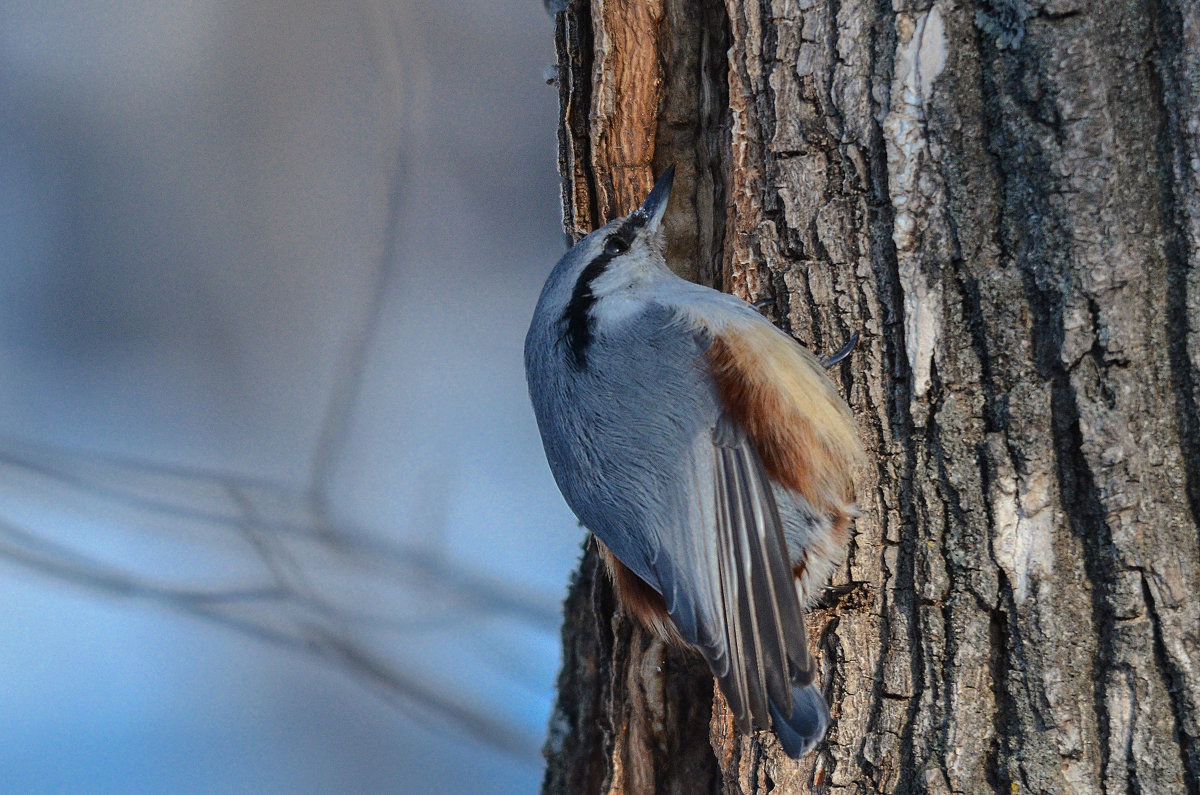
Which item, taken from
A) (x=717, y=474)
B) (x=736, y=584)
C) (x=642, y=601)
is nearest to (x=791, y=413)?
(x=717, y=474)

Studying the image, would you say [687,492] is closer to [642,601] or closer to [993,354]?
[642,601]

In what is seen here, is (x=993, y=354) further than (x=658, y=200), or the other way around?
(x=658, y=200)

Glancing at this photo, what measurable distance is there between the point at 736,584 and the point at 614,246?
1.80 feet

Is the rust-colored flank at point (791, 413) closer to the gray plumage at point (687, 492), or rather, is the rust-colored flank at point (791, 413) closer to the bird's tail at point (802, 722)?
the gray plumage at point (687, 492)

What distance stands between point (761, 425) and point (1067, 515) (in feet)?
1.24

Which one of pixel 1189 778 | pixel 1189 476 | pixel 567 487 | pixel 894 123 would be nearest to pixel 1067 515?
pixel 1189 476

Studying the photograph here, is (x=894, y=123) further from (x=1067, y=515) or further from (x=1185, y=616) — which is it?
(x=1185, y=616)

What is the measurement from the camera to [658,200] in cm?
136

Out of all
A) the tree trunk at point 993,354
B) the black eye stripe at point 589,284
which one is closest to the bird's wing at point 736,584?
the tree trunk at point 993,354

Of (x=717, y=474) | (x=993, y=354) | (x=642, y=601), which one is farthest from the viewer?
(x=642, y=601)

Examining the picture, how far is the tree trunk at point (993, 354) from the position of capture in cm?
99

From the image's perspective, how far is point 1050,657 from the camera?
103 cm

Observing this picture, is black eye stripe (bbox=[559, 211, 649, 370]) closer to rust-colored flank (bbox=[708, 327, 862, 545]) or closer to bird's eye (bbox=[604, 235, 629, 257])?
bird's eye (bbox=[604, 235, 629, 257])

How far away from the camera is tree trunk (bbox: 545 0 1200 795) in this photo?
0.99 metres
